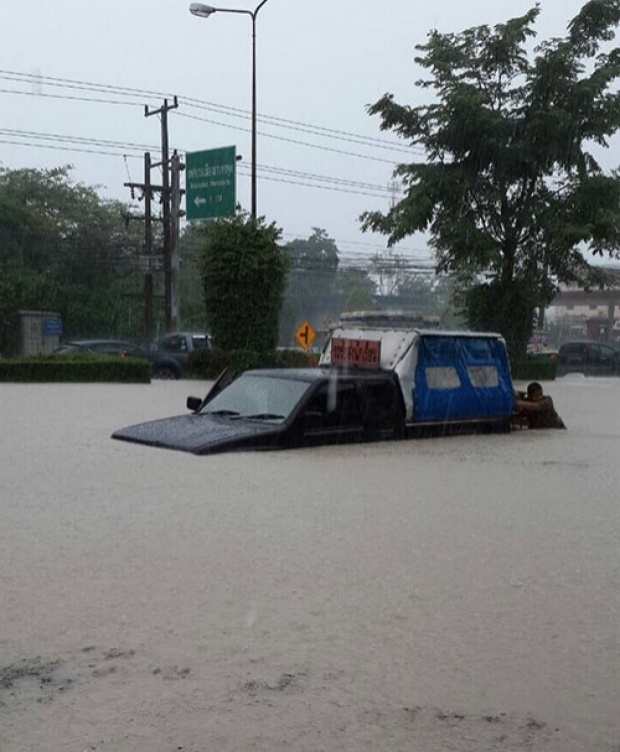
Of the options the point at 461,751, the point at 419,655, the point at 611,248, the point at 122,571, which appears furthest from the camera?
the point at 611,248

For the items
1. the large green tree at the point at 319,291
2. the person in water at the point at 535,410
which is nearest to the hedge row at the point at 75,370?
the person in water at the point at 535,410

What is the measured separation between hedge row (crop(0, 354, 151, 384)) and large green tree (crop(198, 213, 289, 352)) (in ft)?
12.6

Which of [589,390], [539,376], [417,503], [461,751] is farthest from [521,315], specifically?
[461,751]

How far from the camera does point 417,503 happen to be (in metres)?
9.77

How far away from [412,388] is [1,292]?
3609cm

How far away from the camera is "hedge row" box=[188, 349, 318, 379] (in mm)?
28250

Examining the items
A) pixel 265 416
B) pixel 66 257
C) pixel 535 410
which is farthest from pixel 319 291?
pixel 265 416

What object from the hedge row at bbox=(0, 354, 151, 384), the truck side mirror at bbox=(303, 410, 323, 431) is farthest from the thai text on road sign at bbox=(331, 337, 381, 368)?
the hedge row at bbox=(0, 354, 151, 384)

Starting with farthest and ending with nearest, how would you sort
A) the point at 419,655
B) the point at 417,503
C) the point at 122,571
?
1. the point at 417,503
2. the point at 122,571
3. the point at 419,655

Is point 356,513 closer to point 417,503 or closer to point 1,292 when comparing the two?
point 417,503

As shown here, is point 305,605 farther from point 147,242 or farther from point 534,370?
point 147,242

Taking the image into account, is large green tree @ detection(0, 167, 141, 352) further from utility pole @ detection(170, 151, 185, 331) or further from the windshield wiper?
the windshield wiper

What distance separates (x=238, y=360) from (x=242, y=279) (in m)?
2.29

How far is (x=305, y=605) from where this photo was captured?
6309 millimetres
